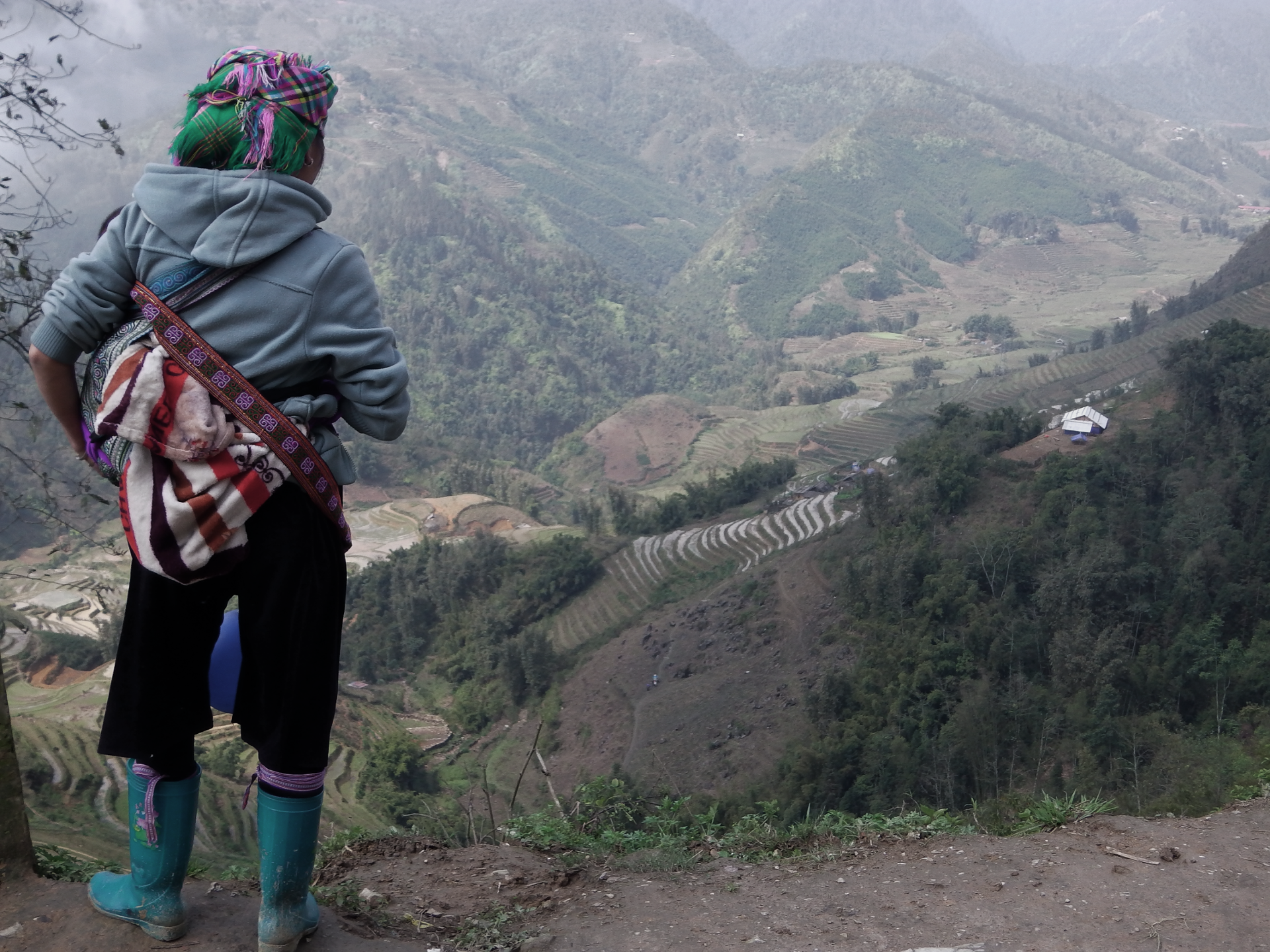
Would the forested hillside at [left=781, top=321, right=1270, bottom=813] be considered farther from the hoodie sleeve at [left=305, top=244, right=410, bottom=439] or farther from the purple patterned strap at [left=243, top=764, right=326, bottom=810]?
the hoodie sleeve at [left=305, top=244, right=410, bottom=439]

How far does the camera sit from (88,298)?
74.5 inches

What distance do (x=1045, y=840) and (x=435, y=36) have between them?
180 metres

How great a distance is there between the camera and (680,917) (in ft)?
8.16

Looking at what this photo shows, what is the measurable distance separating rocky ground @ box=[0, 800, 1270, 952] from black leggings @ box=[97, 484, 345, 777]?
45 cm

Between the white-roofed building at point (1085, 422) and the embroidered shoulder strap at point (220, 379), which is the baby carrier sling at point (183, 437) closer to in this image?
the embroidered shoulder strap at point (220, 379)

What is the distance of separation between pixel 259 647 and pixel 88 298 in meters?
0.75

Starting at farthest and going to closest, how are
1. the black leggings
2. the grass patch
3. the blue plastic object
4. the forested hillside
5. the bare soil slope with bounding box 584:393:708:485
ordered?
the bare soil slope with bounding box 584:393:708:485
the forested hillside
the grass patch
the blue plastic object
the black leggings

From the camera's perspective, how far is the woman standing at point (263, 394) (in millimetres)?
1892

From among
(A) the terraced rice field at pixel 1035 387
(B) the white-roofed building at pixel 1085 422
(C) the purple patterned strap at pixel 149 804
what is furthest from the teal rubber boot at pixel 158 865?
(A) the terraced rice field at pixel 1035 387

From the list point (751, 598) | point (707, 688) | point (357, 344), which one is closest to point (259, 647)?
point (357, 344)

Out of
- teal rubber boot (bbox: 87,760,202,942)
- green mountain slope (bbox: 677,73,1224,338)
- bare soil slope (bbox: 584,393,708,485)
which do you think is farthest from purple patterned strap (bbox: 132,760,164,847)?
green mountain slope (bbox: 677,73,1224,338)

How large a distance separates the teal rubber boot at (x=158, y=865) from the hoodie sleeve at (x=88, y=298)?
34.1 inches

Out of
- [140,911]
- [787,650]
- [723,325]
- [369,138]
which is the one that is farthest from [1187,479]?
[369,138]

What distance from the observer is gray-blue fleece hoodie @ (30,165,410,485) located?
187 cm
